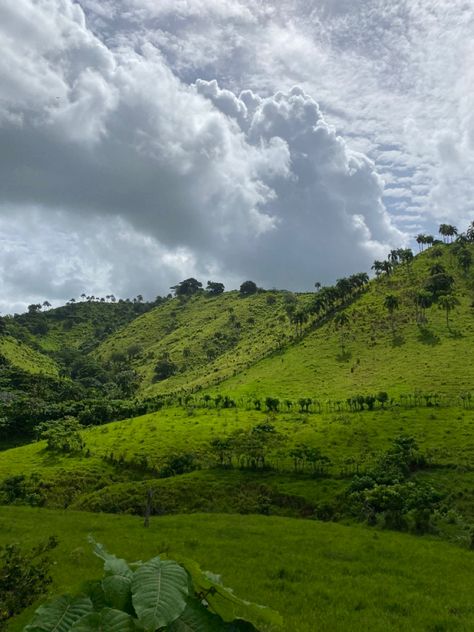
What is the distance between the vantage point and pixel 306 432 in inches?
3209

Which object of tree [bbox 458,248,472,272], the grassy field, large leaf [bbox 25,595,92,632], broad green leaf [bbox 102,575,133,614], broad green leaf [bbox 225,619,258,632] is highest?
tree [bbox 458,248,472,272]

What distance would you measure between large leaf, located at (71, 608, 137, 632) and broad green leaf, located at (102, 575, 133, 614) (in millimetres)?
172

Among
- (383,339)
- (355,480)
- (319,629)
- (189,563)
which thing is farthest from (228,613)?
(383,339)

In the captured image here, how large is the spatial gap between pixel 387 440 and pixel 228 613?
7478cm

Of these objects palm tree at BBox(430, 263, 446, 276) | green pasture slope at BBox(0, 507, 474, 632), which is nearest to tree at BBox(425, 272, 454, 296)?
palm tree at BBox(430, 263, 446, 276)

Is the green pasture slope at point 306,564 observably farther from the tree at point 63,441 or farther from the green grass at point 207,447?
the tree at point 63,441

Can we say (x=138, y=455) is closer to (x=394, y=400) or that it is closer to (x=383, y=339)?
(x=394, y=400)

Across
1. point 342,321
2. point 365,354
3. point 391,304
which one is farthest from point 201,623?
point 342,321

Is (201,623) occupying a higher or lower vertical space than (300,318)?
lower

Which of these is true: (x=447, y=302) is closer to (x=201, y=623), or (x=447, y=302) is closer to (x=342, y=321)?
(x=342, y=321)

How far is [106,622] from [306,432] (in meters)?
81.4

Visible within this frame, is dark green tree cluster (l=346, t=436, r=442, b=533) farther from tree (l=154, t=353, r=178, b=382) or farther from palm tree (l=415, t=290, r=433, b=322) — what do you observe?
tree (l=154, t=353, r=178, b=382)

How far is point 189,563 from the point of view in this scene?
11.9ft

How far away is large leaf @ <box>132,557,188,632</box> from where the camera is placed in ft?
9.86
